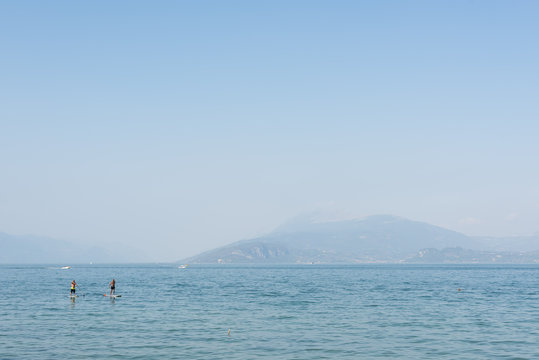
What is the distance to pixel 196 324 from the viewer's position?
54.7 m

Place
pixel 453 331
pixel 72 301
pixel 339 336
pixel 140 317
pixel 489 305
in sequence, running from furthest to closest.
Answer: pixel 72 301 < pixel 489 305 < pixel 140 317 < pixel 453 331 < pixel 339 336

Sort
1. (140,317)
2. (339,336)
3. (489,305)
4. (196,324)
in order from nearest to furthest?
(339,336) → (196,324) → (140,317) → (489,305)

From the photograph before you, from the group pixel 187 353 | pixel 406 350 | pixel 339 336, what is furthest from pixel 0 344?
pixel 406 350

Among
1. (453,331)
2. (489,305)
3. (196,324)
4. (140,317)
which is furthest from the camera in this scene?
(489,305)

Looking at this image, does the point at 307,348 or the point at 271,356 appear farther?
the point at 307,348

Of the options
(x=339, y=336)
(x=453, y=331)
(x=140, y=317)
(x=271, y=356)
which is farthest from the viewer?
(x=140, y=317)

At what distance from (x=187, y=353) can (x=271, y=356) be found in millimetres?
6232

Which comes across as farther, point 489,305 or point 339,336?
point 489,305

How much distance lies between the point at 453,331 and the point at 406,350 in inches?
442

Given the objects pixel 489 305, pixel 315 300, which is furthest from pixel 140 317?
pixel 489 305

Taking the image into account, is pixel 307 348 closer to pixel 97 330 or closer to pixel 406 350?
pixel 406 350

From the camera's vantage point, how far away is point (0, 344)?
142ft

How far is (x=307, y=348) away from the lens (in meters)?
42.0

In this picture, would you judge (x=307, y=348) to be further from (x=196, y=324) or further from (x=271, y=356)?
(x=196, y=324)
